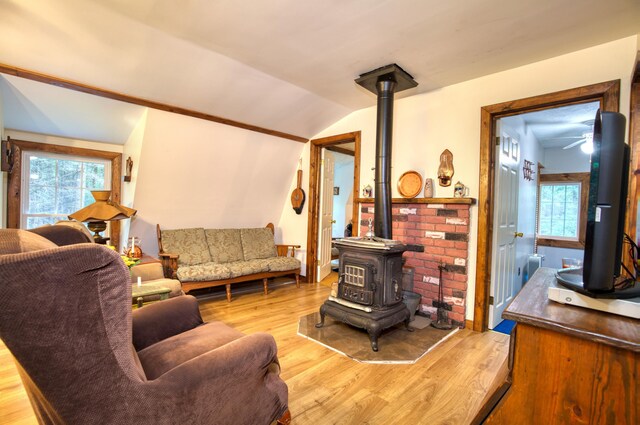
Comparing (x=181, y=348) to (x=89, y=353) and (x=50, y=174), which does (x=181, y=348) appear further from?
(x=50, y=174)

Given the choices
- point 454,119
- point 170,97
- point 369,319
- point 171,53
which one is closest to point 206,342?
point 369,319

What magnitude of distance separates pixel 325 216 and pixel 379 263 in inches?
90.9

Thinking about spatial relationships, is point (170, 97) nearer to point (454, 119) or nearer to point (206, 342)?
point (206, 342)

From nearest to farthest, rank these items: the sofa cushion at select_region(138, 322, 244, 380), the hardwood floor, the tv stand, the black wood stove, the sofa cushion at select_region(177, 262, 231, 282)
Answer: the tv stand, the sofa cushion at select_region(138, 322, 244, 380), the hardwood floor, the black wood stove, the sofa cushion at select_region(177, 262, 231, 282)

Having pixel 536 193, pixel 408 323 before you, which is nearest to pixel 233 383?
pixel 408 323

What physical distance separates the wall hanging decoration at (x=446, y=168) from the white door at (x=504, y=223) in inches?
17.0

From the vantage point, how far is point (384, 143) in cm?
289

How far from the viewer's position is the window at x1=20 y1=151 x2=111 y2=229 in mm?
3496

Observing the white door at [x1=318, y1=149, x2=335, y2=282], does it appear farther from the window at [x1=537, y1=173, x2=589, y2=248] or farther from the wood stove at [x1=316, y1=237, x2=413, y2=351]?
the window at [x1=537, y1=173, x2=589, y2=248]

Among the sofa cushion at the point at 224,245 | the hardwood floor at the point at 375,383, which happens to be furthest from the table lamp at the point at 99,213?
the sofa cushion at the point at 224,245

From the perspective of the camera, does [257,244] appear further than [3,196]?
Yes

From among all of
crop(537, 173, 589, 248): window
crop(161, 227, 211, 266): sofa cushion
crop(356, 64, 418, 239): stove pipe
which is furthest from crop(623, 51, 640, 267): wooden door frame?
crop(161, 227, 211, 266): sofa cushion

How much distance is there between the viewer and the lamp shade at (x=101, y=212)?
9.37 ft

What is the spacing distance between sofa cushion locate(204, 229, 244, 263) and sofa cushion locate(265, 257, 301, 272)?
1.60 feet
